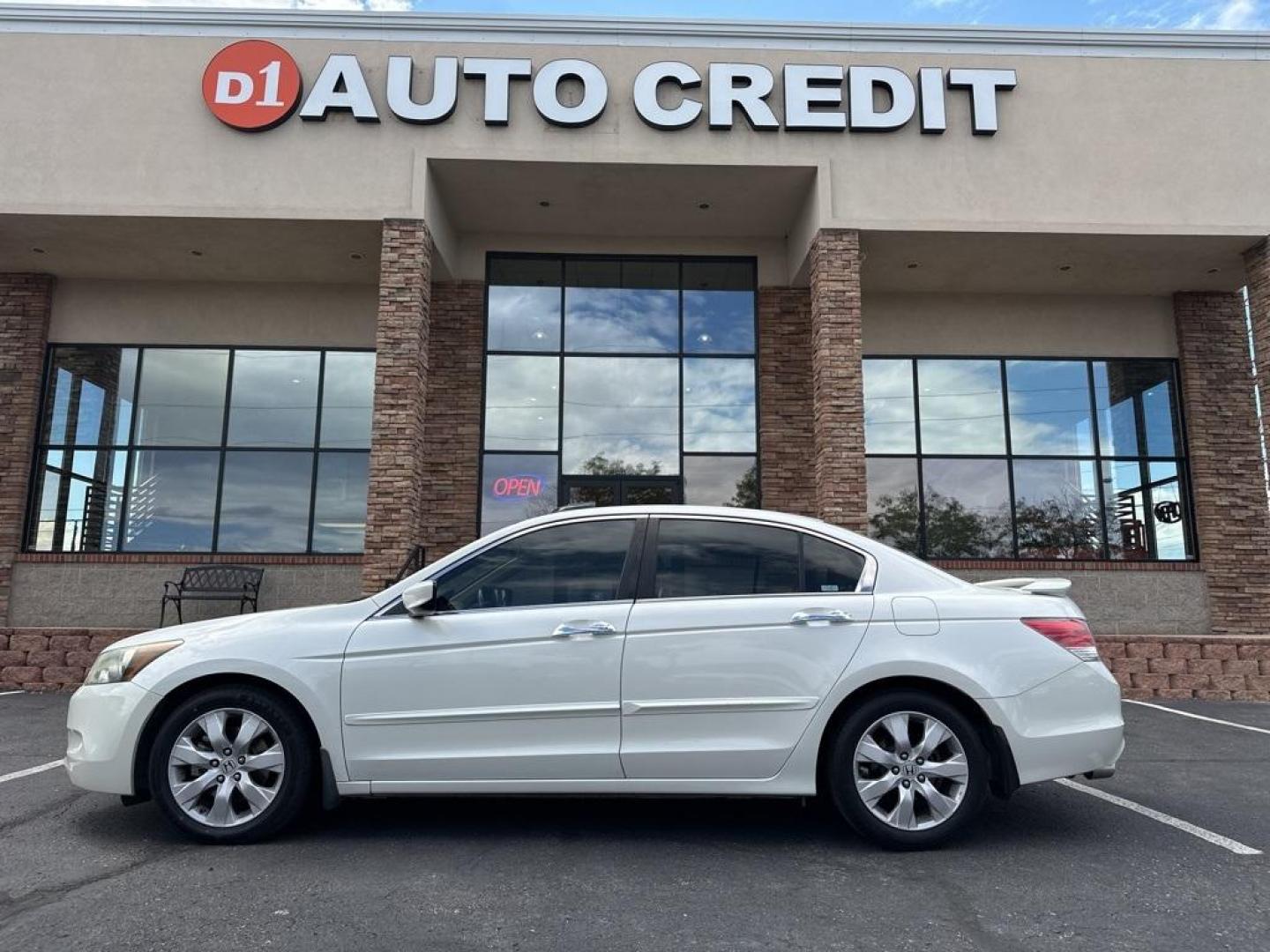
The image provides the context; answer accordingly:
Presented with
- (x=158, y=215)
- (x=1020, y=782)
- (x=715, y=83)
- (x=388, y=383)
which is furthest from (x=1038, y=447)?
(x=158, y=215)

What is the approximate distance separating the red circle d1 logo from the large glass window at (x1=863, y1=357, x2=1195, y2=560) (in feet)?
30.5

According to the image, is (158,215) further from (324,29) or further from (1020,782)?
(1020,782)

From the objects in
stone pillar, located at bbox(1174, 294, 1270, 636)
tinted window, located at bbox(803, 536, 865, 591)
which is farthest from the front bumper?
stone pillar, located at bbox(1174, 294, 1270, 636)

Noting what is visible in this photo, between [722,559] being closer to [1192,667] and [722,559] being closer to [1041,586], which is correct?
[1041,586]

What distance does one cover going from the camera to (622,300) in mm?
13438

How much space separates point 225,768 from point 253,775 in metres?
0.13

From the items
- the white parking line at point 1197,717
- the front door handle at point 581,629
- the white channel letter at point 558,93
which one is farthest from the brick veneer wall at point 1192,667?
the white channel letter at point 558,93

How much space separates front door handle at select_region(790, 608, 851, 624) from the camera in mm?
4059

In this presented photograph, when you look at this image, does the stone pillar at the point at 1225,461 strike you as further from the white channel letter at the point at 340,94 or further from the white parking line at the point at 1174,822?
the white channel letter at the point at 340,94

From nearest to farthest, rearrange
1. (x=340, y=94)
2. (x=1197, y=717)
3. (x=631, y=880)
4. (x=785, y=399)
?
(x=631, y=880) → (x=1197, y=717) → (x=340, y=94) → (x=785, y=399)

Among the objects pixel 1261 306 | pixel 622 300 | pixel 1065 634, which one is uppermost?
pixel 622 300

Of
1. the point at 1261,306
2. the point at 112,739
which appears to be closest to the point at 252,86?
the point at 112,739

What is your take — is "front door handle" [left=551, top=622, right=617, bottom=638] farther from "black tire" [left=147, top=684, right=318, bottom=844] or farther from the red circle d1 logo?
the red circle d1 logo

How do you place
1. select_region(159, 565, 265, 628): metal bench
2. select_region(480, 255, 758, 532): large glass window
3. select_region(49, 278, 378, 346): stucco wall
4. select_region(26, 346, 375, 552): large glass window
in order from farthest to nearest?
select_region(49, 278, 378, 346): stucco wall < select_region(26, 346, 375, 552): large glass window < select_region(480, 255, 758, 532): large glass window < select_region(159, 565, 265, 628): metal bench
